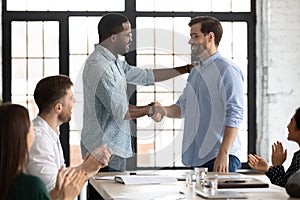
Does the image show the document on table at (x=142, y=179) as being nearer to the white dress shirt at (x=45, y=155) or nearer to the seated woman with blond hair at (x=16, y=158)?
the white dress shirt at (x=45, y=155)

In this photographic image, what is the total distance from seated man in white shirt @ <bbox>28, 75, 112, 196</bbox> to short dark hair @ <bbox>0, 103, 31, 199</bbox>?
80 centimetres

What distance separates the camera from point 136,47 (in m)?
7.95

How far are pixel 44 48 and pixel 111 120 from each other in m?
2.76

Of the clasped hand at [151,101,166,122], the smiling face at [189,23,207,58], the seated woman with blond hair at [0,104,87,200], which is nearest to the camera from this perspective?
the seated woman with blond hair at [0,104,87,200]

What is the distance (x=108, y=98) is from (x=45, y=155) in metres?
1.28

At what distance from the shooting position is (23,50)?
7.84 metres

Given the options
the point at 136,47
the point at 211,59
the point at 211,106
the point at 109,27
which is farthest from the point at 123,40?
the point at 136,47

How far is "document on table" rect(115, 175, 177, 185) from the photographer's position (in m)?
4.60

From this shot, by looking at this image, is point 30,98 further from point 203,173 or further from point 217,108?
point 203,173

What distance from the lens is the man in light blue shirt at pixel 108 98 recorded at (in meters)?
5.26

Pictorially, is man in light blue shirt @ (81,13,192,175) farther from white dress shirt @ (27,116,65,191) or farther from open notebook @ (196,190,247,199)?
open notebook @ (196,190,247,199)

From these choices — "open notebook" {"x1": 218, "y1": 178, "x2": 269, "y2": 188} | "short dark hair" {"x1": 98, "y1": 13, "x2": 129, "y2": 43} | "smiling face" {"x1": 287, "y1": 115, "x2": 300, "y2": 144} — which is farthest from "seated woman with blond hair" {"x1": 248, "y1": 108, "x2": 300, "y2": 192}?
"short dark hair" {"x1": 98, "y1": 13, "x2": 129, "y2": 43}

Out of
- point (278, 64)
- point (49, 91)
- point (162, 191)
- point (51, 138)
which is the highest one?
point (278, 64)

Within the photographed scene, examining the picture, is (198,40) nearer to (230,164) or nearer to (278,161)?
(230,164)
